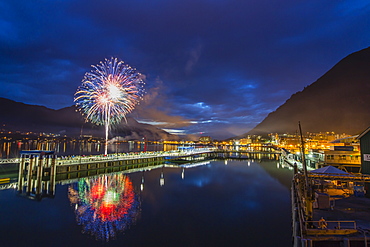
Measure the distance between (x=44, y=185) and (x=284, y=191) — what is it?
136 feet

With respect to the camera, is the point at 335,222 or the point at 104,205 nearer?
the point at 335,222

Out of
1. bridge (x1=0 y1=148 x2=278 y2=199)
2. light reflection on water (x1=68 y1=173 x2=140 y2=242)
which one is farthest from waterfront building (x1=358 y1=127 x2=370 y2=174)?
bridge (x1=0 y1=148 x2=278 y2=199)

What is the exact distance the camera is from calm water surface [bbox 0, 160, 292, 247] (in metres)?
17.6

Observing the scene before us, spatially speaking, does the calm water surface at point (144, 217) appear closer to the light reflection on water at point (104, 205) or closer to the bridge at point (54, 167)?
the light reflection on water at point (104, 205)

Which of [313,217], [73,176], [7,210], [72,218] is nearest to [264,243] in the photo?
[313,217]

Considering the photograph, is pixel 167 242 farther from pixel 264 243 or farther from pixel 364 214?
pixel 364 214

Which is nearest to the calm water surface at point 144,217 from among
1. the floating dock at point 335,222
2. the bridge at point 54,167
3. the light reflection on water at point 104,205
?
the light reflection on water at point 104,205

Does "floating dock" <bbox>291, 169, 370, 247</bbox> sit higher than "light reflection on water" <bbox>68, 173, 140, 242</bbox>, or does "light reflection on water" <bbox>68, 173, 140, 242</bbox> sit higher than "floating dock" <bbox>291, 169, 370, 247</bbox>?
"floating dock" <bbox>291, 169, 370, 247</bbox>

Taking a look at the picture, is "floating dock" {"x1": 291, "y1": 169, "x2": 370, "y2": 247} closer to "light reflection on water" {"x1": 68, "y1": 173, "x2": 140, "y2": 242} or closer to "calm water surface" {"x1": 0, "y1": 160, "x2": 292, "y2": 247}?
"calm water surface" {"x1": 0, "y1": 160, "x2": 292, "y2": 247}

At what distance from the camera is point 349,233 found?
36.7ft

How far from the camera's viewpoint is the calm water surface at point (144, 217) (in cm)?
1764

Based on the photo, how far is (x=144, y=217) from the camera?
22.3 metres

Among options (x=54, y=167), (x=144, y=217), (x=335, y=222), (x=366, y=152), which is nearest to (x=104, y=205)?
(x=144, y=217)

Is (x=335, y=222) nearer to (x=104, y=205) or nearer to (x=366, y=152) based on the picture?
(x=366, y=152)
